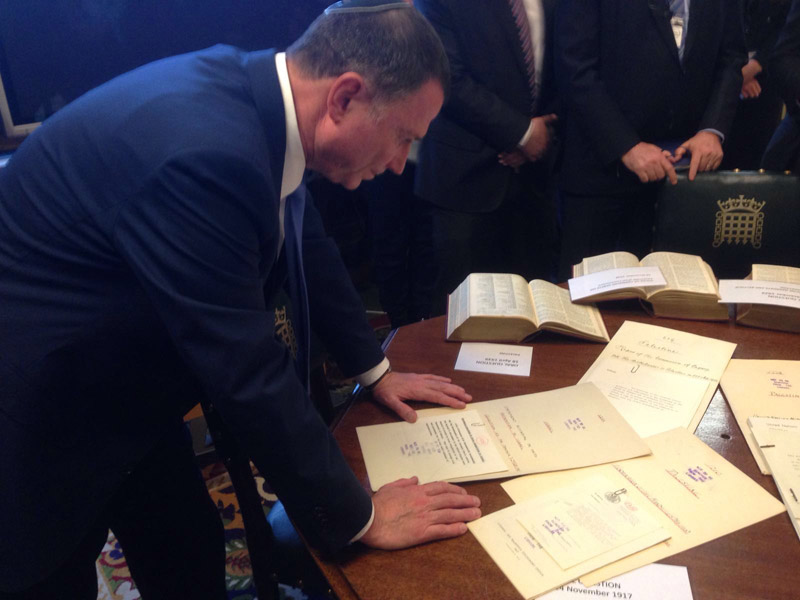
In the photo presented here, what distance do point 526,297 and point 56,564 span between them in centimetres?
96

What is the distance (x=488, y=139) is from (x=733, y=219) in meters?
0.73

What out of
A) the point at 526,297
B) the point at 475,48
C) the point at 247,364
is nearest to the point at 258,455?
the point at 247,364

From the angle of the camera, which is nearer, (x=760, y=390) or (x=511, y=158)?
(x=760, y=390)

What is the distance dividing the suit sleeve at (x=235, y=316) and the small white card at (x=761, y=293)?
36.3 inches

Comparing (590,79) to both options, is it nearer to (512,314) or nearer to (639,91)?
(639,91)

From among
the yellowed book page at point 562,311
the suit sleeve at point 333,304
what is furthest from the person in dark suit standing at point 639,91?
the suit sleeve at point 333,304

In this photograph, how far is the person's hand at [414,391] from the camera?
1084 millimetres

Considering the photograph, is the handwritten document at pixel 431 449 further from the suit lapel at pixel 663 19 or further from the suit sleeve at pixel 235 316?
the suit lapel at pixel 663 19

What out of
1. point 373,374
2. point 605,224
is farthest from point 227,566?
point 605,224

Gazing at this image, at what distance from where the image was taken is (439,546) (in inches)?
31.5

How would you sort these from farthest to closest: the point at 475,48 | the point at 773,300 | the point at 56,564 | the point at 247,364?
1. the point at 475,48
2. the point at 773,300
3. the point at 56,564
4. the point at 247,364

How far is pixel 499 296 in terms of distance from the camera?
4.37 feet

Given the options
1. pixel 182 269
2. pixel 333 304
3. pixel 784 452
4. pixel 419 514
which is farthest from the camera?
pixel 333 304

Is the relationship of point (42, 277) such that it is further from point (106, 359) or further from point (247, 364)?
point (247, 364)
